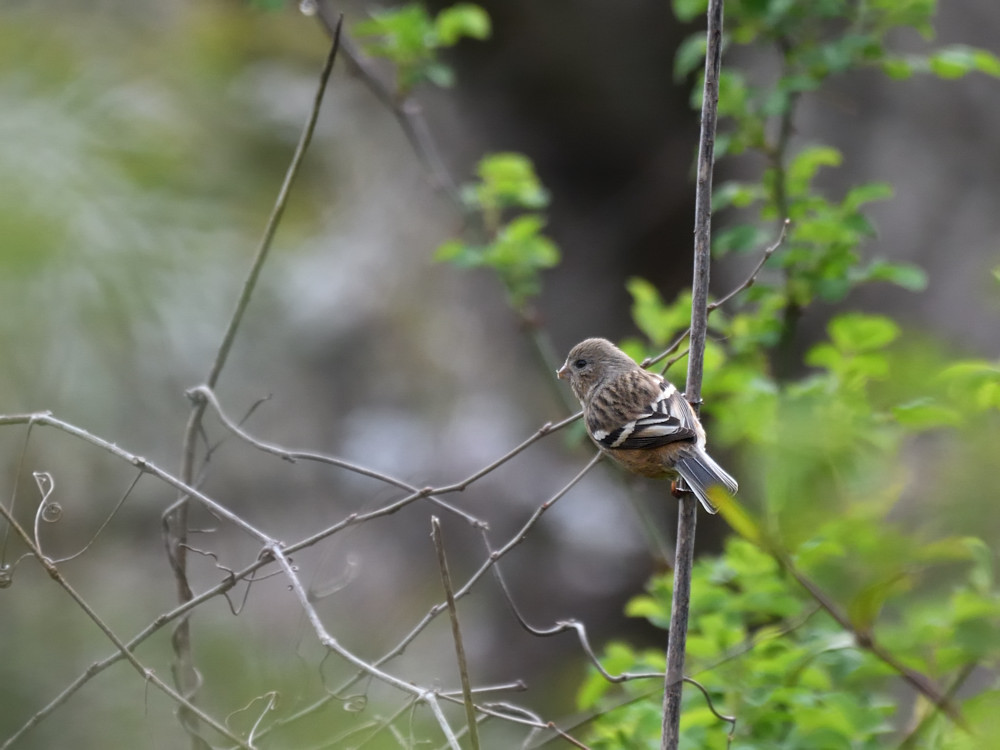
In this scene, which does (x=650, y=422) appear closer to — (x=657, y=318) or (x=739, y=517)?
(x=657, y=318)

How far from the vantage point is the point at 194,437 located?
77.1 inches

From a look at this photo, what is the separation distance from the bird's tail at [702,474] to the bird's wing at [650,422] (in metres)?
0.06

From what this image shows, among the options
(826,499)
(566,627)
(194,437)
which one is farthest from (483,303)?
(826,499)

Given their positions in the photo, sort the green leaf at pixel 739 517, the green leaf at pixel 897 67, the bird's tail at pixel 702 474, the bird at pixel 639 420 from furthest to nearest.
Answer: the green leaf at pixel 897 67 → the bird at pixel 639 420 → the bird's tail at pixel 702 474 → the green leaf at pixel 739 517

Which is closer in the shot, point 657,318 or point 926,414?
point 926,414

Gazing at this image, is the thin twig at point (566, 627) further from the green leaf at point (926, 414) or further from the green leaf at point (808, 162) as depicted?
the green leaf at point (808, 162)

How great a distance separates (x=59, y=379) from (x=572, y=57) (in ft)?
17.2

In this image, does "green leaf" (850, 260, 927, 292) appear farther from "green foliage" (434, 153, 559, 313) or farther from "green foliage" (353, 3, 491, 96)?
"green foliage" (353, 3, 491, 96)

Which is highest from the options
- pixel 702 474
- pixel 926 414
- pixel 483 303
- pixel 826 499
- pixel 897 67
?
pixel 897 67

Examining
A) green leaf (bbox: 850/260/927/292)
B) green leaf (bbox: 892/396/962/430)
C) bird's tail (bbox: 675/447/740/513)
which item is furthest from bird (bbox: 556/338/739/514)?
green leaf (bbox: 850/260/927/292)

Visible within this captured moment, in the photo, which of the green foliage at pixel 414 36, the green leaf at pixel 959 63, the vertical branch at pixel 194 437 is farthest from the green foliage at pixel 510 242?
the vertical branch at pixel 194 437

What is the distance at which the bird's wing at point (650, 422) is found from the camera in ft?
8.01

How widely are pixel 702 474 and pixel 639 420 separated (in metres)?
0.42

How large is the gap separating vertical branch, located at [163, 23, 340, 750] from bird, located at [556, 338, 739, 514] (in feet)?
3.11
